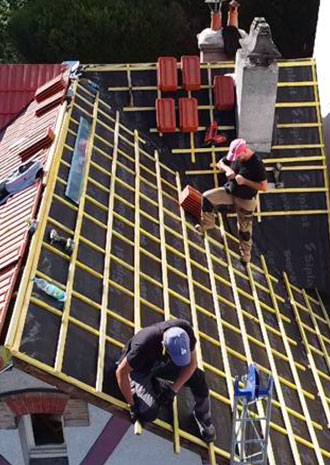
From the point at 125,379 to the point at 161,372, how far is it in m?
0.60

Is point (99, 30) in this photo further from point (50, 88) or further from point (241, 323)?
point (241, 323)

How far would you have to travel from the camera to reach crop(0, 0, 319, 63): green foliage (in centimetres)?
2458

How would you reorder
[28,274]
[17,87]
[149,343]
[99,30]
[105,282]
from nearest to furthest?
[149,343], [28,274], [105,282], [17,87], [99,30]

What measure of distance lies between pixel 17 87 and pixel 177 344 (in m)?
9.82

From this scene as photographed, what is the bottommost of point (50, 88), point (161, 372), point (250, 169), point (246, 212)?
point (161, 372)

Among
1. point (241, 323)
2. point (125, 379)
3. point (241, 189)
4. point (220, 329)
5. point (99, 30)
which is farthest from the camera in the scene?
point (99, 30)

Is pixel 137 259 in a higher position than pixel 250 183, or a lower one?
lower

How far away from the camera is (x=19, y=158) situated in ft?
38.2

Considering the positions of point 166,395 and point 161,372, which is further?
point 161,372

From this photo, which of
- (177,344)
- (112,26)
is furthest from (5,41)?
(177,344)

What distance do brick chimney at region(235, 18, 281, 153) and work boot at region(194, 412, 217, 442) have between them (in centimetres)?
678

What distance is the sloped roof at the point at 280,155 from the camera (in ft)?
42.4

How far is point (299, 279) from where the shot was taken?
1280cm

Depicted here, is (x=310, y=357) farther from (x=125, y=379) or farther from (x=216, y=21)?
(x=216, y=21)
